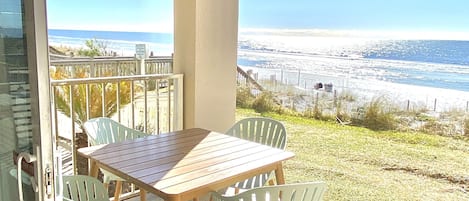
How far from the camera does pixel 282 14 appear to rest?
4.36m

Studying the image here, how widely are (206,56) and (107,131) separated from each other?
3.73 ft

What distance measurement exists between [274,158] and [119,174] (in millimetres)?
871

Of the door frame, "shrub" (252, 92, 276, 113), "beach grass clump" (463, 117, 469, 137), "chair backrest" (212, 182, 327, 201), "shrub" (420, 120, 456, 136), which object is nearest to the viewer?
the door frame

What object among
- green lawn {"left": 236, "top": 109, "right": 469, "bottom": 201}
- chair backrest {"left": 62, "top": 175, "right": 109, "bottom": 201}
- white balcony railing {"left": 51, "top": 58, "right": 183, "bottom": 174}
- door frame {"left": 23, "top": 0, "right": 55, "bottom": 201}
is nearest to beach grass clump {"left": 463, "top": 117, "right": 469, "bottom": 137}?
green lawn {"left": 236, "top": 109, "right": 469, "bottom": 201}

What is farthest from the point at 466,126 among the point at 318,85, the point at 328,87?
the point at 318,85

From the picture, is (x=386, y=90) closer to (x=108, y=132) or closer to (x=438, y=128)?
(x=438, y=128)

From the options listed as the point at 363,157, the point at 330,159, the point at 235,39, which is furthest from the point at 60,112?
the point at 363,157

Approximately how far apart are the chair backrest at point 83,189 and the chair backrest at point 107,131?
747 mm

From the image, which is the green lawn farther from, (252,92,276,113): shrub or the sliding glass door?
the sliding glass door

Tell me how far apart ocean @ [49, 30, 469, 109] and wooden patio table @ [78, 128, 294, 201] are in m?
1.23

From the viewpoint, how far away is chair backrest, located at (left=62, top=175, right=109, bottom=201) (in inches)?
78.2

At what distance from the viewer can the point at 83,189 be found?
2.00 meters

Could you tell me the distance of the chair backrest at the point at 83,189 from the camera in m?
1.99

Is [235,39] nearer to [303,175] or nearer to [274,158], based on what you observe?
[303,175]
